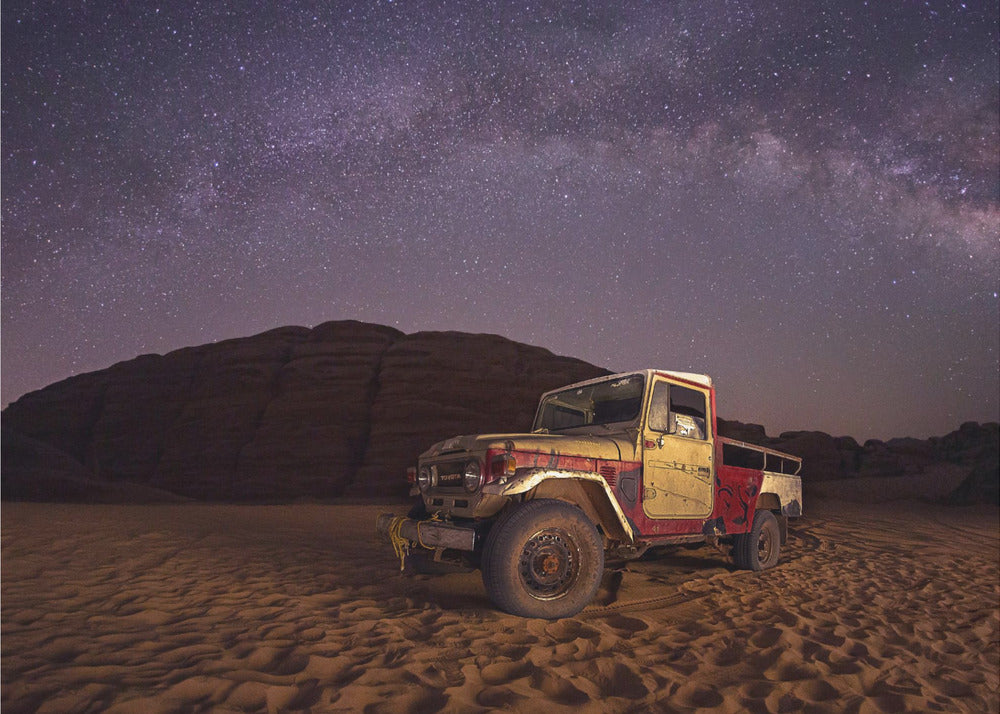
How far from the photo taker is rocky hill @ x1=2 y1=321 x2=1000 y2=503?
112 feet

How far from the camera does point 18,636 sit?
4.19 metres

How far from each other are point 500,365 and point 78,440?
1276 inches

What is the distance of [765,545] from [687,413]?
113 inches

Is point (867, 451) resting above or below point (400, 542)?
below

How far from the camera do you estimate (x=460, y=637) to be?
4.34 metres

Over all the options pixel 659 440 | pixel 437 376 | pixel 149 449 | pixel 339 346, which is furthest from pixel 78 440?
pixel 659 440

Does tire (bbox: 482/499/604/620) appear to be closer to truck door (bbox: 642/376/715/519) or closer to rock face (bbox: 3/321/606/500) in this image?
truck door (bbox: 642/376/715/519)

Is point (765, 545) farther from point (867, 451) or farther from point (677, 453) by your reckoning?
point (867, 451)

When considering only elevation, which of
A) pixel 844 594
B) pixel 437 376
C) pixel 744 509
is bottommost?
pixel 844 594

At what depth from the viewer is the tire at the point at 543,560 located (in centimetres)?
466

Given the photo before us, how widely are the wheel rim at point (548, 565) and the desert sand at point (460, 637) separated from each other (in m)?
0.36

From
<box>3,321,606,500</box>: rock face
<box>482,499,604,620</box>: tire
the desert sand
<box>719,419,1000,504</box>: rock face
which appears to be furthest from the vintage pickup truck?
<box>719,419,1000,504</box>: rock face

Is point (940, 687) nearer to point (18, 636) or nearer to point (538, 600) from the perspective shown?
point (538, 600)

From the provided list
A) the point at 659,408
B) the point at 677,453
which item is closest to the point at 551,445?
the point at 659,408
